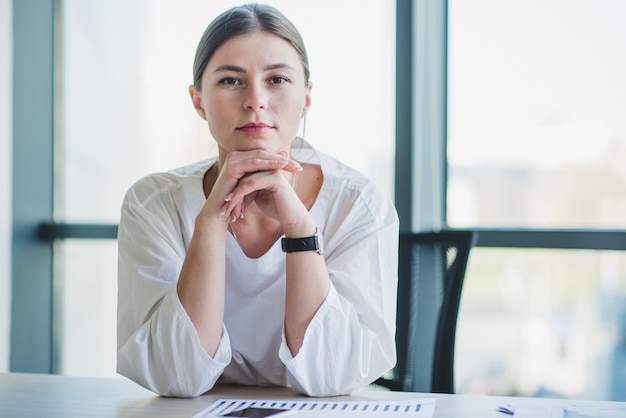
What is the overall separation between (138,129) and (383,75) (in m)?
1.16

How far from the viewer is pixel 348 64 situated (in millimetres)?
2904

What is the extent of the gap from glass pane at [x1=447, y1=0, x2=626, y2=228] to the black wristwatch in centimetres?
152

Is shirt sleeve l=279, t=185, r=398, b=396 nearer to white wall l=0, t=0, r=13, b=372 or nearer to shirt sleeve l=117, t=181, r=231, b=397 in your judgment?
shirt sleeve l=117, t=181, r=231, b=397

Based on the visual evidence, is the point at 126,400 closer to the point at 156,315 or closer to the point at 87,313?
the point at 156,315

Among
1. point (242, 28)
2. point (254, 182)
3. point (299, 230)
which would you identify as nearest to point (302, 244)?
point (299, 230)

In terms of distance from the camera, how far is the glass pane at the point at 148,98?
290 centimetres

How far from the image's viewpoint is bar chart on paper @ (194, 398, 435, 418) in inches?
42.8

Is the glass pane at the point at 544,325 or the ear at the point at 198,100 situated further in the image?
the glass pane at the point at 544,325

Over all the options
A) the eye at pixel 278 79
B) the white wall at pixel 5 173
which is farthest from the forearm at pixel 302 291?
the white wall at pixel 5 173

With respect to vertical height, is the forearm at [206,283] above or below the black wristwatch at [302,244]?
below

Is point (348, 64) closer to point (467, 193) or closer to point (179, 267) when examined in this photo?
point (467, 193)

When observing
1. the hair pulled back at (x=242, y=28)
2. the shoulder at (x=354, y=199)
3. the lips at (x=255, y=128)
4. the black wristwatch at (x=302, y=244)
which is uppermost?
the hair pulled back at (x=242, y=28)

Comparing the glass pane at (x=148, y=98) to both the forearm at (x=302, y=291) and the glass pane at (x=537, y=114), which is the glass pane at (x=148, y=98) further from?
the forearm at (x=302, y=291)

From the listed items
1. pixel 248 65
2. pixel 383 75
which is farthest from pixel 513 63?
pixel 248 65
